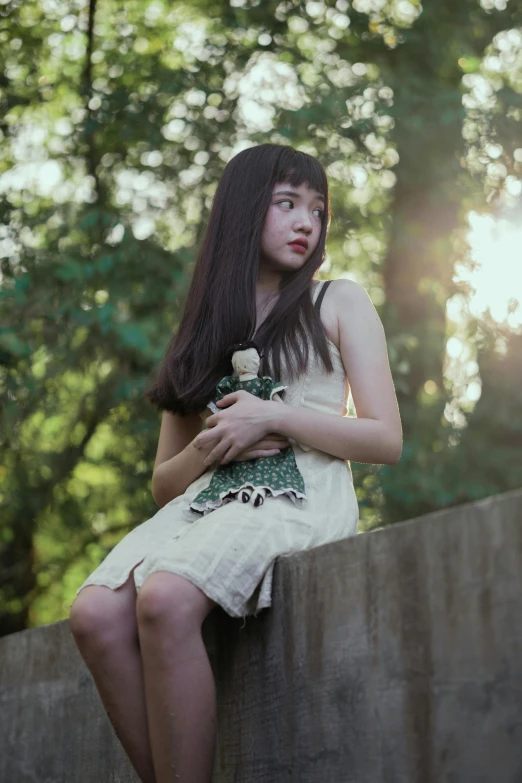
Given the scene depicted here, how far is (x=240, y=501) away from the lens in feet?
8.27

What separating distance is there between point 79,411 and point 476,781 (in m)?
7.59

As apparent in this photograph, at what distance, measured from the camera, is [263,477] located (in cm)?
257

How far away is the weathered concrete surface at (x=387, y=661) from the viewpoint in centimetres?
177

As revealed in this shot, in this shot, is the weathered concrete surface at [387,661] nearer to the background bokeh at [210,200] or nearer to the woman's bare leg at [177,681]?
the woman's bare leg at [177,681]

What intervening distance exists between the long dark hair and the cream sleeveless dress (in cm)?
8

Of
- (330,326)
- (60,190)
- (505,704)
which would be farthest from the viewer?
(60,190)

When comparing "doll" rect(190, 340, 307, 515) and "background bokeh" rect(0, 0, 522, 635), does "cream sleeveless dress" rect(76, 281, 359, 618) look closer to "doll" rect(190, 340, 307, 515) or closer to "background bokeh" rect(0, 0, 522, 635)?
"doll" rect(190, 340, 307, 515)

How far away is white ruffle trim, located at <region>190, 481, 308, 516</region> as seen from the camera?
2.54 metres

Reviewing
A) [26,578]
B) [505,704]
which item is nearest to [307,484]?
[505,704]

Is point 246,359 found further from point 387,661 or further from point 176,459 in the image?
point 387,661

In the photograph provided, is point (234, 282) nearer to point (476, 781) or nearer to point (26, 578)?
point (476, 781)

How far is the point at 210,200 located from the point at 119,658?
253 inches

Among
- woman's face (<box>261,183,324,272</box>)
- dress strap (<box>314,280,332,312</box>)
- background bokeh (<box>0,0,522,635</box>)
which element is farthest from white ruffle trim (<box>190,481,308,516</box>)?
background bokeh (<box>0,0,522,635</box>)

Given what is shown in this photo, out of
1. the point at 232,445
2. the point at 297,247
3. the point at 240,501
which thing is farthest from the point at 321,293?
the point at 240,501
